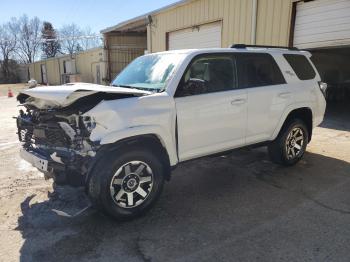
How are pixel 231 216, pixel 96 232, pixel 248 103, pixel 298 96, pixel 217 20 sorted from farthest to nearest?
pixel 217 20 → pixel 298 96 → pixel 248 103 → pixel 231 216 → pixel 96 232

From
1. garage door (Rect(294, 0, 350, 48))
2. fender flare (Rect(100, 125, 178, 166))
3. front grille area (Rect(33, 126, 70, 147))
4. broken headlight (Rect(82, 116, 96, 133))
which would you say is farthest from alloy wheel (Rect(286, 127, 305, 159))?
garage door (Rect(294, 0, 350, 48))

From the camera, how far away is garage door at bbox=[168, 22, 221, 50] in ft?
42.9

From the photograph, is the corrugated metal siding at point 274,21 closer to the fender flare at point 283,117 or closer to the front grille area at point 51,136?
the fender flare at point 283,117

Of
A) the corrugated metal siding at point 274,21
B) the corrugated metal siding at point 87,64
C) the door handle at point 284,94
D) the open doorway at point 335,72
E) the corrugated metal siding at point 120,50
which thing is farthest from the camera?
the corrugated metal siding at point 87,64

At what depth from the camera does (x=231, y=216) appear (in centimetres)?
392

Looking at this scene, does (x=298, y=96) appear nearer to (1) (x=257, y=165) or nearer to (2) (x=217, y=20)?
(1) (x=257, y=165)

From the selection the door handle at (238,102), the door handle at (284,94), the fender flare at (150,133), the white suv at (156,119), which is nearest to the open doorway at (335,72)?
the door handle at (284,94)

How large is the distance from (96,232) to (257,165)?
10.5ft

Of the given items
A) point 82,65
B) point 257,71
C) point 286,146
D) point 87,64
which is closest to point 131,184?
point 257,71

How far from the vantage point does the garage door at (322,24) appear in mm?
9188

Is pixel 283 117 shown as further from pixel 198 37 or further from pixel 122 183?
pixel 198 37

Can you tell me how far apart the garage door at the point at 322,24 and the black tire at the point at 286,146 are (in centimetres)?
501

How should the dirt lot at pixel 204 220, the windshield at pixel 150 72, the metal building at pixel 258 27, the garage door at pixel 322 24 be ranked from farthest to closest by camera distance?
1. the metal building at pixel 258 27
2. the garage door at pixel 322 24
3. the windshield at pixel 150 72
4. the dirt lot at pixel 204 220

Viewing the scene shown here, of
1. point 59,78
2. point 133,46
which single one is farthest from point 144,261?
point 59,78
